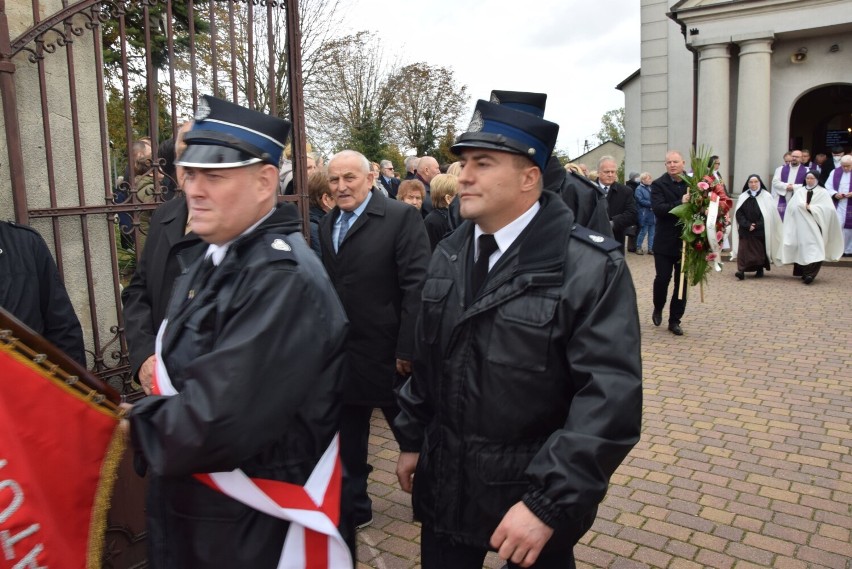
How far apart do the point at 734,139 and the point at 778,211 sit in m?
4.08

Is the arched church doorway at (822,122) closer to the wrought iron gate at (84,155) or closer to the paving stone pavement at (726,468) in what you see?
the paving stone pavement at (726,468)

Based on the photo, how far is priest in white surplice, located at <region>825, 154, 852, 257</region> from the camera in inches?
543

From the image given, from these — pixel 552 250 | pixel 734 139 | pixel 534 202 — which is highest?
pixel 734 139

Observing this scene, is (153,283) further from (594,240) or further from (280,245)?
(594,240)

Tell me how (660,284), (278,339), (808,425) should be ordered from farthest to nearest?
(660,284)
(808,425)
(278,339)

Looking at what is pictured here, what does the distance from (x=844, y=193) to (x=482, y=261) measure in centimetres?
1394

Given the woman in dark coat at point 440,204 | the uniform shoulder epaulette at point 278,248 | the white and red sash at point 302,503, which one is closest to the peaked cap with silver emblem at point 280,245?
the uniform shoulder epaulette at point 278,248

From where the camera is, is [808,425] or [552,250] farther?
[808,425]

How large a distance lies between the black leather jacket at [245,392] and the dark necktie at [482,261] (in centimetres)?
48

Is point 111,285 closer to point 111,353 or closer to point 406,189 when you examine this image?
point 111,353

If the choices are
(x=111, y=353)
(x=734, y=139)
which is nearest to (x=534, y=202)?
(x=111, y=353)

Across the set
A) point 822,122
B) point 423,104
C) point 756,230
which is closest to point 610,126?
point 423,104

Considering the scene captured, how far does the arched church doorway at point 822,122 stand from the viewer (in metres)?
20.9

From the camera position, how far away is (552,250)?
2.17 m
